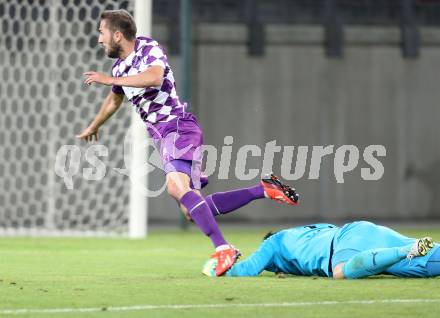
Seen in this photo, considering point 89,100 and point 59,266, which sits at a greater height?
point 89,100

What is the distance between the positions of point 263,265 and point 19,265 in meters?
2.13

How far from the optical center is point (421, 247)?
20.4ft

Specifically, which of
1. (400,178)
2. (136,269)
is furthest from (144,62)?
(400,178)

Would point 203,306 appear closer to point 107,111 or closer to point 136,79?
point 136,79

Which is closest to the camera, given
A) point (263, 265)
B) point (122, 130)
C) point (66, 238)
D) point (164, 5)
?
point (263, 265)

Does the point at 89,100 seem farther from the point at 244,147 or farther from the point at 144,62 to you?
the point at 144,62

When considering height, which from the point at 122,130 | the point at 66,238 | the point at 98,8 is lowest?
the point at 66,238

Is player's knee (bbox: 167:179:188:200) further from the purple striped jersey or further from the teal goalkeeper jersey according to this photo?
the teal goalkeeper jersey

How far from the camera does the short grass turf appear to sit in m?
5.32

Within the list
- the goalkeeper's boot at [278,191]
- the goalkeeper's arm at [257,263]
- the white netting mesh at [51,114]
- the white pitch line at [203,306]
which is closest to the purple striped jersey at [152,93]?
the goalkeeper's boot at [278,191]

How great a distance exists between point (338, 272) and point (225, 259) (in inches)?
29.4

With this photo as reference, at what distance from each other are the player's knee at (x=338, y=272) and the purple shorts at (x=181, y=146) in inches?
54.5

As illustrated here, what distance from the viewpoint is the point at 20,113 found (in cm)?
A: 1392
